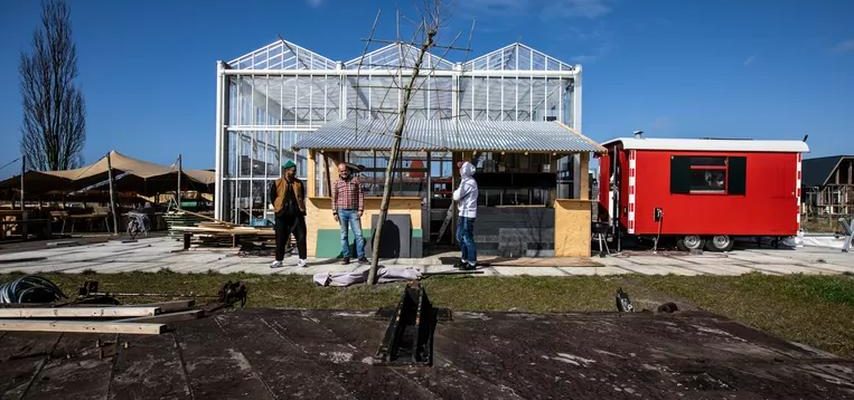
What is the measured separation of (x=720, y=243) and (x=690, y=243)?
76cm

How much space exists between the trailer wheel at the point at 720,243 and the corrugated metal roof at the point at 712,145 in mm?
2207

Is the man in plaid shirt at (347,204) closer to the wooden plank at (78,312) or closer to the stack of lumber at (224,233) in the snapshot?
the stack of lumber at (224,233)

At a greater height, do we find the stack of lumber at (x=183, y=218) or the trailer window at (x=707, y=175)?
the trailer window at (x=707, y=175)

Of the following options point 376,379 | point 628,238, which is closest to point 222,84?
point 628,238

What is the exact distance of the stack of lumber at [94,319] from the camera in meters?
1.58

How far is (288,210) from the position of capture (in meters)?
7.96

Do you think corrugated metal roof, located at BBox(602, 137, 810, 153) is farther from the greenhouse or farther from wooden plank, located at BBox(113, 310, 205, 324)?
wooden plank, located at BBox(113, 310, 205, 324)

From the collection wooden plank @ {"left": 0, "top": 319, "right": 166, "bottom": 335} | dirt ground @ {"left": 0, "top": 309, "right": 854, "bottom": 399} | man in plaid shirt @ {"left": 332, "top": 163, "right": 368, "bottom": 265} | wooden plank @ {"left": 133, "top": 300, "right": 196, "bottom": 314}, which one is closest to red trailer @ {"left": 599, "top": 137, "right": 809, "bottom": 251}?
man in plaid shirt @ {"left": 332, "top": 163, "right": 368, "bottom": 265}

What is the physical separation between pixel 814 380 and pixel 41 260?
37.8 feet

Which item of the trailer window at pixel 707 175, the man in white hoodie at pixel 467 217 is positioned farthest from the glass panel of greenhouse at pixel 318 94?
the man in white hoodie at pixel 467 217

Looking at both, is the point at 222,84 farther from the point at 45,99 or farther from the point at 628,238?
the point at 45,99

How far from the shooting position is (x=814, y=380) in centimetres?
127

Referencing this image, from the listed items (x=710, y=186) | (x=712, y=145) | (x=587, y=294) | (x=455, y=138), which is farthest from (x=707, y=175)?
(x=587, y=294)

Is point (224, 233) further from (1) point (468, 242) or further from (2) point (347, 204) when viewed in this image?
(1) point (468, 242)
